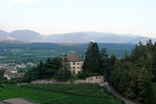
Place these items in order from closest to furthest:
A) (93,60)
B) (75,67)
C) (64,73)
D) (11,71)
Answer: (64,73)
(93,60)
(75,67)
(11,71)

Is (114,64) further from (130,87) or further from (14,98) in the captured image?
(14,98)

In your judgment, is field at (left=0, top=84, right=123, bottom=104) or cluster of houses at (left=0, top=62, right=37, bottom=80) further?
cluster of houses at (left=0, top=62, right=37, bottom=80)

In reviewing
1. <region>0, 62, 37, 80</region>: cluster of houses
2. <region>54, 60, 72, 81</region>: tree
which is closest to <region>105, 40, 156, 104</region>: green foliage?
<region>54, 60, 72, 81</region>: tree

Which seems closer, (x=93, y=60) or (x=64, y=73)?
(x=64, y=73)

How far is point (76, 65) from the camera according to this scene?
4322cm

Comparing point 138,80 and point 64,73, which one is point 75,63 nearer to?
point 64,73

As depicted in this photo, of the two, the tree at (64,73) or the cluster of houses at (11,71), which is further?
the cluster of houses at (11,71)

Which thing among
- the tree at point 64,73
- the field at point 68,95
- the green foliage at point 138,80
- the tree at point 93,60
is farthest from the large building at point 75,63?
the green foliage at point 138,80

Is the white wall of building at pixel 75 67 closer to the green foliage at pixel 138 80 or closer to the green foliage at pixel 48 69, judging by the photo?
the green foliage at pixel 48 69

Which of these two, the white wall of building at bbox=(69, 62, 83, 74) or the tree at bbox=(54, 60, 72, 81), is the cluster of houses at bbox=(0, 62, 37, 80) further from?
the tree at bbox=(54, 60, 72, 81)

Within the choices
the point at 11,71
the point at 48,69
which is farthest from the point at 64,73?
the point at 11,71

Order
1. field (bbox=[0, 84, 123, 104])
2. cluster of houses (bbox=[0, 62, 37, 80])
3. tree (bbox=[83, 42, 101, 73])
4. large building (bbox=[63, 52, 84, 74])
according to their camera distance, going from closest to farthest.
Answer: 1. field (bbox=[0, 84, 123, 104])
2. tree (bbox=[83, 42, 101, 73])
3. large building (bbox=[63, 52, 84, 74])
4. cluster of houses (bbox=[0, 62, 37, 80])

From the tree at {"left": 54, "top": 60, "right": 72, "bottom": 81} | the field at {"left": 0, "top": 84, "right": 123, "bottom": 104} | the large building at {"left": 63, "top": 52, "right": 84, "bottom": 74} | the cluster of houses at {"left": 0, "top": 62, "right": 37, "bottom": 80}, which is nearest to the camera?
the field at {"left": 0, "top": 84, "right": 123, "bottom": 104}

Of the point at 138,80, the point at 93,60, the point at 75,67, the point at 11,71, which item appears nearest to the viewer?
the point at 138,80
